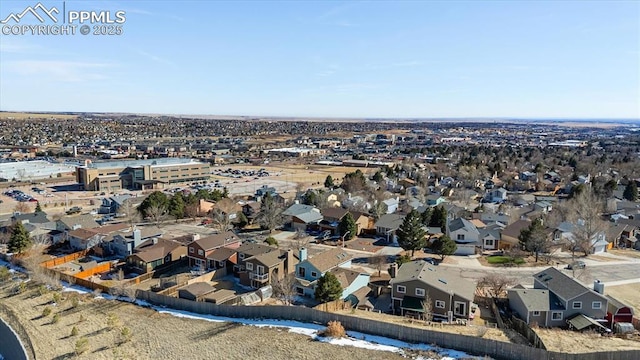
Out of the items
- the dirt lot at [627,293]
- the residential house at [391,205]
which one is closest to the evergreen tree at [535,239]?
the dirt lot at [627,293]

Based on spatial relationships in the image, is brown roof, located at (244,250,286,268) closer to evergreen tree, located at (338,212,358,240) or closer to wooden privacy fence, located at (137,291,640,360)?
wooden privacy fence, located at (137,291,640,360)

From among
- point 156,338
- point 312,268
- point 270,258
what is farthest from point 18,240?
point 312,268

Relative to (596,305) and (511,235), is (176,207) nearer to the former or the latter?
(511,235)

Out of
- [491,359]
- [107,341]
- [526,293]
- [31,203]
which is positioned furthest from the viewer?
[31,203]

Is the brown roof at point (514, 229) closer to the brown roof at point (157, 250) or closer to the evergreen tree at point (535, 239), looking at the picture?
the evergreen tree at point (535, 239)

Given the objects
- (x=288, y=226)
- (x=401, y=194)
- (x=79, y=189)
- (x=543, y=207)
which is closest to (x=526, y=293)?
(x=288, y=226)

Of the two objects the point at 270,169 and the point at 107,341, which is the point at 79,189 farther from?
the point at 107,341

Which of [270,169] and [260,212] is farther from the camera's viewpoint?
[270,169]
